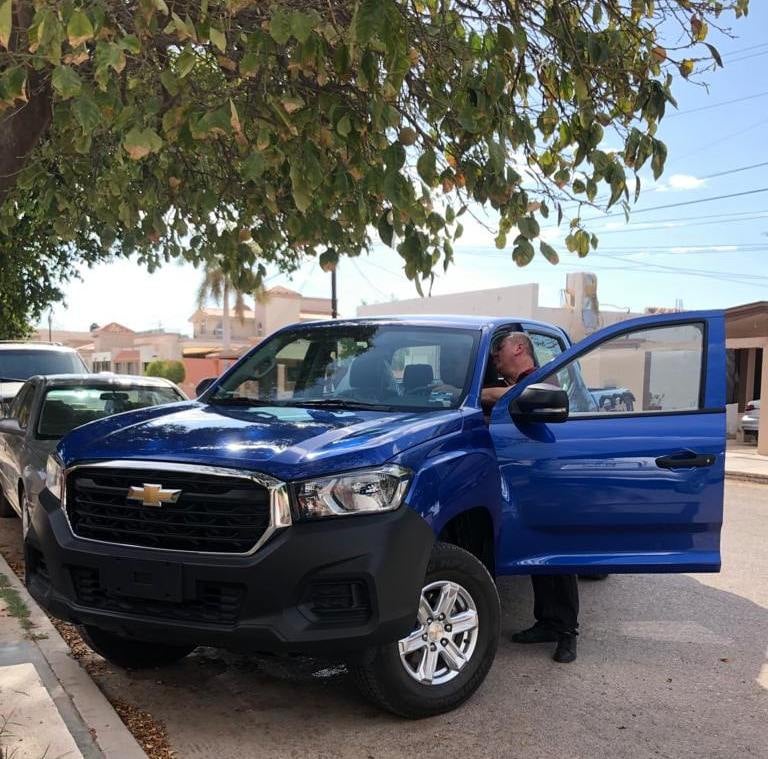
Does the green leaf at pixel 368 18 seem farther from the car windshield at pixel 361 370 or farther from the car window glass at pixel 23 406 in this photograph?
the car window glass at pixel 23 406

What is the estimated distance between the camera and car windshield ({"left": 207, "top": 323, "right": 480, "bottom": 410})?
455 cm

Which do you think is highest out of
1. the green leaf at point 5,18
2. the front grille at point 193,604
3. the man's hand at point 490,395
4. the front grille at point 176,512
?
the green leaf at point 5,18

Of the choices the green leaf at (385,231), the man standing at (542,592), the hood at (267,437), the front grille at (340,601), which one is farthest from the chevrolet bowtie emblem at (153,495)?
the green leaf at (385,231)

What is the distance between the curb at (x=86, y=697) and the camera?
3549 mm

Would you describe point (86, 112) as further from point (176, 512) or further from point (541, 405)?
point (541, 405)

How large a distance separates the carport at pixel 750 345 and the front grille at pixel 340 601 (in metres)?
12.5

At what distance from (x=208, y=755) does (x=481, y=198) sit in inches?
125

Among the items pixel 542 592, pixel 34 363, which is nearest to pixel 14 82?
pixel 542 592

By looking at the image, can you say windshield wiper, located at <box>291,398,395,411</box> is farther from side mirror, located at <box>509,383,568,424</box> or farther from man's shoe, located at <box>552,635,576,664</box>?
man's shoe, located at <box>552,635,576,664</box>

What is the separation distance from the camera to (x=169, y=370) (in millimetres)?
50000

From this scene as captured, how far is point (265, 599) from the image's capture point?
338cm

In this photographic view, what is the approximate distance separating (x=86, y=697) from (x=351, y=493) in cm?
173

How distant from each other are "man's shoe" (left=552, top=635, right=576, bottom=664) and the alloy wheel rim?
3.16 feet

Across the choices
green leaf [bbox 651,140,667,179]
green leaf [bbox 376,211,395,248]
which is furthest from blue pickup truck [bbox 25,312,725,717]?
green leaf [bbox 651,140,667,179]
